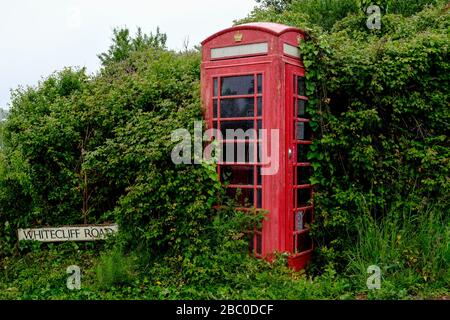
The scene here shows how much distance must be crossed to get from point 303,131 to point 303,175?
593mm

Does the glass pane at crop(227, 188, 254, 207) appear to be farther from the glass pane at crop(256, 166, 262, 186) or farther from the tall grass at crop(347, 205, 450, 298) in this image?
the tall grass at crop(347, 205, 450, 298)

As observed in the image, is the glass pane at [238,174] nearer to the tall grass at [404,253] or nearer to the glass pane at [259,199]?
the glass pane at [259,199]

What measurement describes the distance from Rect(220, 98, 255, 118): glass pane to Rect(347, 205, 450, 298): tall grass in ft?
6.68

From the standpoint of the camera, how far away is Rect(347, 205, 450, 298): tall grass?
5961mm

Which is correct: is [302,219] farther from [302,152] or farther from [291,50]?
[291,50]

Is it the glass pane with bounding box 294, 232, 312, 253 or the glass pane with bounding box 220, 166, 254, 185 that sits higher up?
the glass pane with bounding box 220, 166, 254, 185

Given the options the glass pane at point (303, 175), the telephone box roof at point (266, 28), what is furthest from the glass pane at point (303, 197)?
the telephone box roof at point (266, 28)

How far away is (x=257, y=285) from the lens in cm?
603

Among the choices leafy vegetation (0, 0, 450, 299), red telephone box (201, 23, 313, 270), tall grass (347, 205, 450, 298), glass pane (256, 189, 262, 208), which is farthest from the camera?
glass pane (256, 189, 262, 208)

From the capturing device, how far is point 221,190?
6754 mm

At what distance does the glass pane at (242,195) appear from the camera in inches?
264

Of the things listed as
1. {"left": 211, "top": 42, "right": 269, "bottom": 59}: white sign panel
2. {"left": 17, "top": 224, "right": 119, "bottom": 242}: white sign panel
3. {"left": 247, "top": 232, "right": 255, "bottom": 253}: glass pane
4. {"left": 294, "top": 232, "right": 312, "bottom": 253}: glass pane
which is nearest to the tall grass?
{"left": 294, "top": 232, "right": 312, "bottom": 253}: glass pane

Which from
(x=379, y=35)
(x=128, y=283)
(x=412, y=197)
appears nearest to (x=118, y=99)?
(x=128, y=283)
